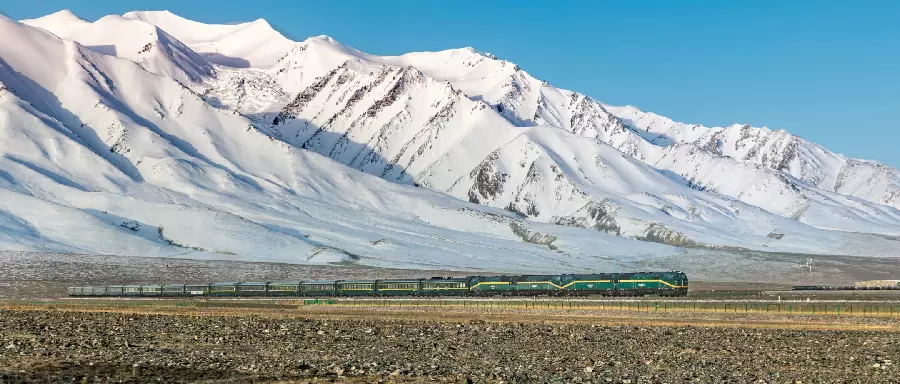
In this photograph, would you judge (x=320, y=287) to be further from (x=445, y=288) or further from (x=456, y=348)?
(x=456, y=348)

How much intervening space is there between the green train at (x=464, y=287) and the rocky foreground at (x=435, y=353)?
158 feet

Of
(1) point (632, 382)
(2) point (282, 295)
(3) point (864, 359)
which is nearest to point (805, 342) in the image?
(3) point (864, 359)

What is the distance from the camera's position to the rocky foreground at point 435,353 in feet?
117

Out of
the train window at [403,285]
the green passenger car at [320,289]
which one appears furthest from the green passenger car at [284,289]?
the train window at [403,285]

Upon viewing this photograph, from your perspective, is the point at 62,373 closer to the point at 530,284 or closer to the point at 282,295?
the point at 530,284

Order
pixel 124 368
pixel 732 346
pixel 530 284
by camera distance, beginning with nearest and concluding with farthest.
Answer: pixel 124 368 < pixel 732 346 < pixel 530 284

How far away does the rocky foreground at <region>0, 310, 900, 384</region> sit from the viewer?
117ft

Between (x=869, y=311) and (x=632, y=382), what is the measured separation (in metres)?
44.7

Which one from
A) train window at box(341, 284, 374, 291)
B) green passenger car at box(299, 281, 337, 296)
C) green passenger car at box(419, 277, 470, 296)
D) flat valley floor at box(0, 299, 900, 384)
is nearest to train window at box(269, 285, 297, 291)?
green passenger car at box(299, 281, 337, 296)

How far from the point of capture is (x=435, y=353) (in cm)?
4531

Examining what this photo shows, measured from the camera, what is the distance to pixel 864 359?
4088cm

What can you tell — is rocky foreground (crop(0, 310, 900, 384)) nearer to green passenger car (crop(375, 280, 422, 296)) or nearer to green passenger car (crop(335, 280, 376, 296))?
green passenger car (crop(375, 280, 422, 296))

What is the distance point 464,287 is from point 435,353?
75719mm

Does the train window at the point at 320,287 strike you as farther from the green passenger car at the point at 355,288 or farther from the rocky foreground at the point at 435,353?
the rocky foreground at the point at 435,353
